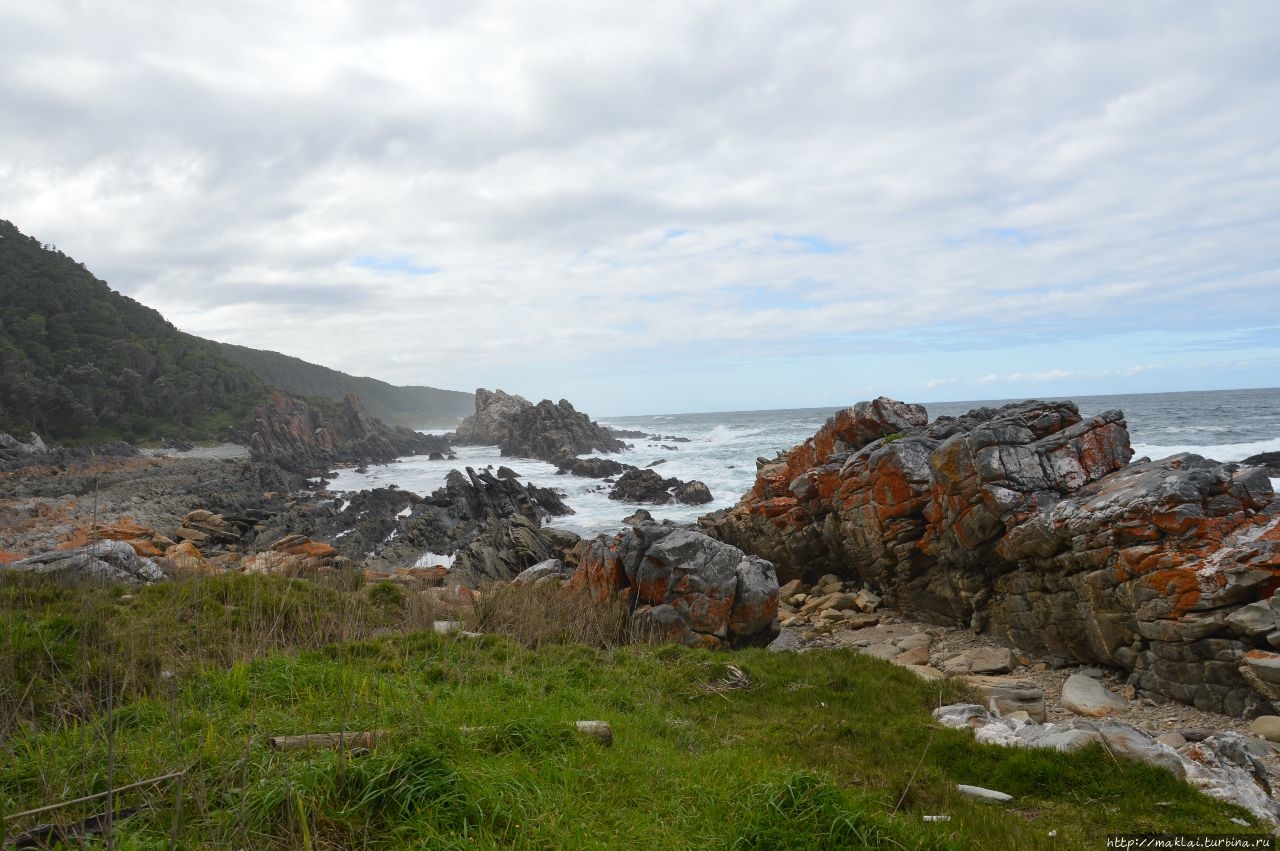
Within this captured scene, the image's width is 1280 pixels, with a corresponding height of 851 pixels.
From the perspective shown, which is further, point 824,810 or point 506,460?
point 506,460

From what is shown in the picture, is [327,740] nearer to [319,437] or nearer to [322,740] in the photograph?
[322,740]

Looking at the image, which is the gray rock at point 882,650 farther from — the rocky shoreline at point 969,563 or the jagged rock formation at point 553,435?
the jagged rock formation at point 553,435

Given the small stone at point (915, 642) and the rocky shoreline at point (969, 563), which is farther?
the small stone at point (915, 642)

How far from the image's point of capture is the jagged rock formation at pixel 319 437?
188 ft

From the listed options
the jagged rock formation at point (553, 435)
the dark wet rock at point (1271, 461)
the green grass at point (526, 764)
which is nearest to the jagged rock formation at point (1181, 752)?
the green grass at point (526, 764)

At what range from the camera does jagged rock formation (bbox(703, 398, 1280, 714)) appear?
8.44 meters

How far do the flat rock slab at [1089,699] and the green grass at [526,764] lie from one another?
2054mm

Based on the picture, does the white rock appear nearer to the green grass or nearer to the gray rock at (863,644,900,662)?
the green grass

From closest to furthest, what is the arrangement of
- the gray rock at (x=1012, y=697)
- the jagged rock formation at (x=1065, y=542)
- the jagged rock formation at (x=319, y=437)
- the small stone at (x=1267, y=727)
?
the small stone at (x=1267, y=727) < the gray rock at (x=1012, y=697) < the jagged rock formation at (x=1065, y=542) < the jagged rock formation at (x=319, y=437)

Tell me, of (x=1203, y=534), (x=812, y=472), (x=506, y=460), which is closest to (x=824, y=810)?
(x=1203, y=534)

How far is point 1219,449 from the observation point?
38156 mm

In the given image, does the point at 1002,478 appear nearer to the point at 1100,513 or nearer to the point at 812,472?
the point at 1100,513

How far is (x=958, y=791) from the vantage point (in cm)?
567

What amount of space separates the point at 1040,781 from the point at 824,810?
8.38ft
